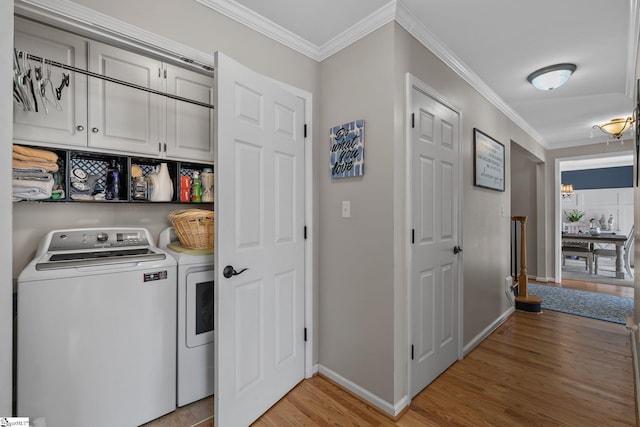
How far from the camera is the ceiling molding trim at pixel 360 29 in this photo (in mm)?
1729

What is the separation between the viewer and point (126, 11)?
141cm

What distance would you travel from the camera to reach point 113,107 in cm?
161

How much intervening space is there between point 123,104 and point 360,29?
1.52 meters

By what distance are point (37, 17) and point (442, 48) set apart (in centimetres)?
235

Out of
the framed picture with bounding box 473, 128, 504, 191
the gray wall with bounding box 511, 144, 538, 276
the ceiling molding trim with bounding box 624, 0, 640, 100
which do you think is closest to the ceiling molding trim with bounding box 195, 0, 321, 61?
the framed picture with bounding box 473, 128, 504, 191

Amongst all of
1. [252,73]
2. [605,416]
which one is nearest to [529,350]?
[605,416]

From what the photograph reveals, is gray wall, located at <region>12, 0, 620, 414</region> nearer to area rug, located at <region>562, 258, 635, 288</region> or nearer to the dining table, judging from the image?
area rug, located at <region>562, 258, 635, 288</region>

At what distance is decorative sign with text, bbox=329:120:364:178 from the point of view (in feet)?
6.29

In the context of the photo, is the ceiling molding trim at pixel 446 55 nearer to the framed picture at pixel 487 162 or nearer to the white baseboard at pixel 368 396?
the framed picture at pixel 487 162

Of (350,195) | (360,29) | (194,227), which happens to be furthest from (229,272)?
(360,29)

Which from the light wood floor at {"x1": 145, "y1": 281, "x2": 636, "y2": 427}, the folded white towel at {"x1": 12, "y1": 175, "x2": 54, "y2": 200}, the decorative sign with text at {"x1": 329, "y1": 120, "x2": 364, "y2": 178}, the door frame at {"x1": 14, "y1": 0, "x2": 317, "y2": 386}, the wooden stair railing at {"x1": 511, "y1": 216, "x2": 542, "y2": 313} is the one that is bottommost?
the light wood floor at {"x1": 145, "y1": 281, "x2": 636, "y2": 427}

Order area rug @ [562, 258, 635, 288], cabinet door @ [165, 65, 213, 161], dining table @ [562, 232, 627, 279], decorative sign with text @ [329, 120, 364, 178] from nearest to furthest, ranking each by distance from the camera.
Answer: cabinet door @ [165, 65, 213, 161] < decorative sign with text @ [329, 120, 364, 178] < area rug @ [562, 258, 635, 288] < dining table @ [562, 232, 627, 279]

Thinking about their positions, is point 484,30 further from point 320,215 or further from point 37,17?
point 37,17

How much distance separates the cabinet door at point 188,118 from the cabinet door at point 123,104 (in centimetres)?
6
